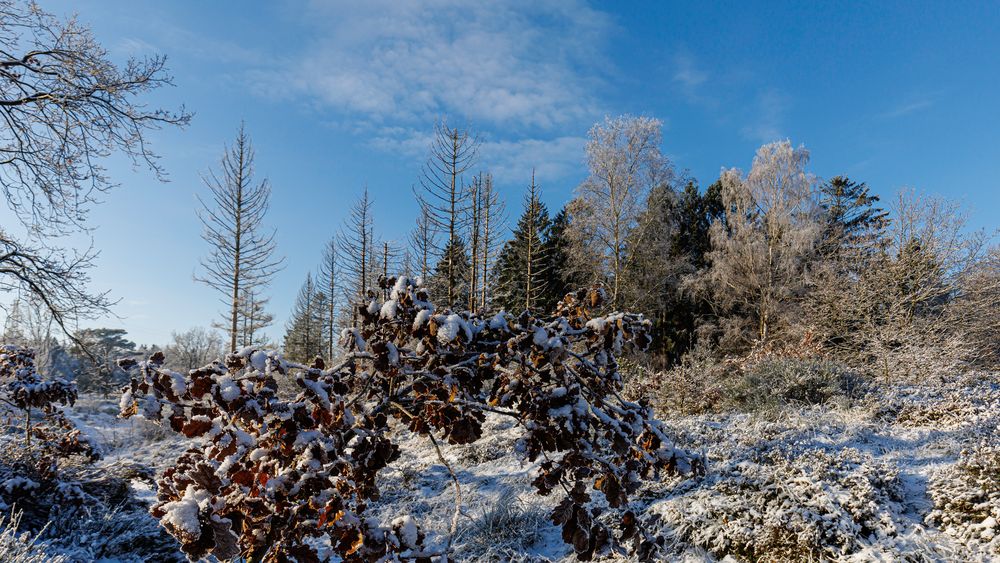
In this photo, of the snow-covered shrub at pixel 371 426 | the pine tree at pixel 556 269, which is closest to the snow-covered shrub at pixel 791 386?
the snow-covered shrub at pixel 371 426

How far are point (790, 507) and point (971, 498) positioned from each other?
1.18 m

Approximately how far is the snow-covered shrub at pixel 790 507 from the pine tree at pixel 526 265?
1025cm

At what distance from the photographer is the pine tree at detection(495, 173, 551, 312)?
16.5m

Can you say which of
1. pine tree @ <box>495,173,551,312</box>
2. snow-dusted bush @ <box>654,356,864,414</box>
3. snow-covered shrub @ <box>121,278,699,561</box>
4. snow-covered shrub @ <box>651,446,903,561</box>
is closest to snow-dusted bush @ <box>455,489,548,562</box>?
snow-covered shrub @ <box>651,446,903,561</box>

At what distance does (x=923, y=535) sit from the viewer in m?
3.16

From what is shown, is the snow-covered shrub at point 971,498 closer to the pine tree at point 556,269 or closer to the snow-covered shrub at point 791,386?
the snow-covered shrub at point 791,386

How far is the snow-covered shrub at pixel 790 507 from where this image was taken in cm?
330

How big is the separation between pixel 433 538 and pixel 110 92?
8.34 metres

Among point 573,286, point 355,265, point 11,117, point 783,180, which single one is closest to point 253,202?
point 355,265

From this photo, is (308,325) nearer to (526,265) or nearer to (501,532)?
(526,265)

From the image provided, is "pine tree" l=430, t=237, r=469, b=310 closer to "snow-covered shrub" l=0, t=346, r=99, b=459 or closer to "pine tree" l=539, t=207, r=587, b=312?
"pine tree" l=539, t=207, r=587, b=312

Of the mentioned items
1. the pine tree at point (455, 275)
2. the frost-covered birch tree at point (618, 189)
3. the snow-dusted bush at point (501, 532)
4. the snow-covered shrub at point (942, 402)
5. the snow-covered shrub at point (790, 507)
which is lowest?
the snow-dusted bush at point (501, 532)

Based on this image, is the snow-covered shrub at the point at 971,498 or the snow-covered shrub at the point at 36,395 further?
the snow-covered shrub at the point at 36,395

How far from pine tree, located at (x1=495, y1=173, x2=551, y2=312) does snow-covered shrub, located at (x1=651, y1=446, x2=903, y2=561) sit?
1025 cm
